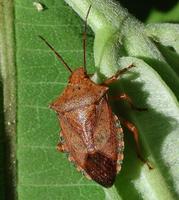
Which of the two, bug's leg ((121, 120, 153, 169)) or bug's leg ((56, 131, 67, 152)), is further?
bug's leg ((56, 131, 67, 152))

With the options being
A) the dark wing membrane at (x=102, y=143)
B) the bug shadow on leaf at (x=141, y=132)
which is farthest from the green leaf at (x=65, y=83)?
the dark wing membrane at (x=102, y=143)

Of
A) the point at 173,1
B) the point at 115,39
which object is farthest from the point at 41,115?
the point at 173,1

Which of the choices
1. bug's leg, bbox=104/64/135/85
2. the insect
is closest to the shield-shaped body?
the insect

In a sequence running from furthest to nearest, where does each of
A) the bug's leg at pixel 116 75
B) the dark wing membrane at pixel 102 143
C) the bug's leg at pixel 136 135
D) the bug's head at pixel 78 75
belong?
the bug's head at pixel 78 75, the dark wing membrane at pixel 102 143, the bug's leg at pixel 116 75, the bug's leg at pixel 136 135

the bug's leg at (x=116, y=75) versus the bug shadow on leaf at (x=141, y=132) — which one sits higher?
the bug's leg at (x=116, y=75)

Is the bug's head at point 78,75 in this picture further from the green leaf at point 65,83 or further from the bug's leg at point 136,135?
the bug's leg at point 136,135

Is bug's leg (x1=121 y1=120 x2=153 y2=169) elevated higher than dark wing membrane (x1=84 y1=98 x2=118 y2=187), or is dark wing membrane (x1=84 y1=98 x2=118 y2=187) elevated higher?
bug's leg (x1=121 y1=120 x2=153 y2=169)

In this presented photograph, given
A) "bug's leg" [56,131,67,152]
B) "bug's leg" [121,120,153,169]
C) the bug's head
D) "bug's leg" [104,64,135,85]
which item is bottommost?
"bug's leg" [56,131,67,152]

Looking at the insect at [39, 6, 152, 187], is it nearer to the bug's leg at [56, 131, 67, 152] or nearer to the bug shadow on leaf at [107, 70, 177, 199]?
the bug's leg at [56, 131, 67, 152]

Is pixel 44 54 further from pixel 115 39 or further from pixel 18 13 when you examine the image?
pixel 115 39

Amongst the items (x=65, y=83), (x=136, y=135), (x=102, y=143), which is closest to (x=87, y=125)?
(x=102, y=143)

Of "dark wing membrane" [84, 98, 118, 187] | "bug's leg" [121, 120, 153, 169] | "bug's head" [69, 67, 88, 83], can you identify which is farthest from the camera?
"bug's head" [69, 67, 88, 83]
